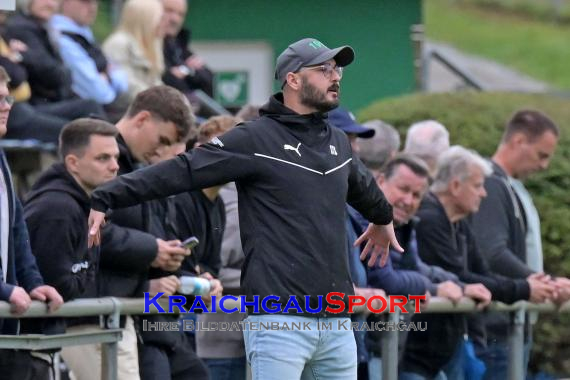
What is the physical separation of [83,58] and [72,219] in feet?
13.2

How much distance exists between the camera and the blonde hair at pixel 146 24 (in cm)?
1094

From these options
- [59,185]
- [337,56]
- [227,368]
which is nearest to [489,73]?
[227,368]

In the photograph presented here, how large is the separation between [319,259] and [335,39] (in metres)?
10.8

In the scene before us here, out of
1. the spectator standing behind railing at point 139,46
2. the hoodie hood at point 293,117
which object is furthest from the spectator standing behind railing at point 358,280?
the spectator standing behind railing at point 139,46

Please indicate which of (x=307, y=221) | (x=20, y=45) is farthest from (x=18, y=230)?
(x=20, y=45)

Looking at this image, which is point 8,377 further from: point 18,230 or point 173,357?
point 173,357

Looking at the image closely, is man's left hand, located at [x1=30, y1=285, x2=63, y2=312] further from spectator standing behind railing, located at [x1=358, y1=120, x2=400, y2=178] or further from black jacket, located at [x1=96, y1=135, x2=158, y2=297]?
spectator standing behind railing, located at [x1=358, y1=120, x2=400, y2=178]

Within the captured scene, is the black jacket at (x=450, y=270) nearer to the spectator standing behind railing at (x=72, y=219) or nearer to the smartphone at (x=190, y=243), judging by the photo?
the smartphone at (x=190, y=243)

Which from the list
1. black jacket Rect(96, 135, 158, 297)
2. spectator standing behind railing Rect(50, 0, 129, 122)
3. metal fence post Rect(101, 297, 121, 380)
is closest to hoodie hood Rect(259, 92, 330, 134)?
black jacket Rect(96, 135, 158, 297)

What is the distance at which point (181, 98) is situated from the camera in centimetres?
765

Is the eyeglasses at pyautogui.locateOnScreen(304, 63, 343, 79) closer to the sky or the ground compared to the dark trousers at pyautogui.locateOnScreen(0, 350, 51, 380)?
closer to the sky

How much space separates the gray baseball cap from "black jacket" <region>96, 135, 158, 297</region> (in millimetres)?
1292

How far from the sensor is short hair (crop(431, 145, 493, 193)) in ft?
28.9

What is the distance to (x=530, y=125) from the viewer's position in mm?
9758
